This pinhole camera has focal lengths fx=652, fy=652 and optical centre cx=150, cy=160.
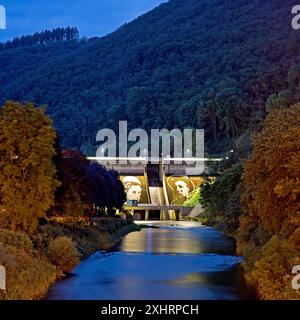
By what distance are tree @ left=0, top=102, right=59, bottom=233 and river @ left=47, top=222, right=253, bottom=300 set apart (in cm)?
405

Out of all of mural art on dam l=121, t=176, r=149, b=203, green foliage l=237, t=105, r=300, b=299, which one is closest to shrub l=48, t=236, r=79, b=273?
green foliage l=237, t=105, r=300, b=299

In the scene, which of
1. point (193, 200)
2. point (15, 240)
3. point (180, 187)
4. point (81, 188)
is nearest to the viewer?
point (15, 240)

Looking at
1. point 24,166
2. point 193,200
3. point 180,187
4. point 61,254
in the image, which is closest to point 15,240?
point 61,254

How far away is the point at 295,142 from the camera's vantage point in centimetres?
1983

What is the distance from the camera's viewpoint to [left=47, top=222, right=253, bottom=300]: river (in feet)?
84.6

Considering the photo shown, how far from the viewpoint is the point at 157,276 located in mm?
31641

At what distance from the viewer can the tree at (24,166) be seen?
34000mm

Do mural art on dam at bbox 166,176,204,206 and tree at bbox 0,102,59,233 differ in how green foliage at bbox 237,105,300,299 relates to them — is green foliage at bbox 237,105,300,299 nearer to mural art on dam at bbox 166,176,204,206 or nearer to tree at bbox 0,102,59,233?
tree at bbox 0,102,59,233

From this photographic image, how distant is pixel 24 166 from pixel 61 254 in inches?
217

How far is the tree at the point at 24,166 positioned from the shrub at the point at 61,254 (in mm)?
3197

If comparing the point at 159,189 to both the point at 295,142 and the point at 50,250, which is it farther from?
the point at 295,142

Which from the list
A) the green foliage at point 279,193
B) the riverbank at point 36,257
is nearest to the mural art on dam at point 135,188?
the riverbank at point 36,257

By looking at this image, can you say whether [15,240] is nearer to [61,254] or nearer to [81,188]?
[61,254]

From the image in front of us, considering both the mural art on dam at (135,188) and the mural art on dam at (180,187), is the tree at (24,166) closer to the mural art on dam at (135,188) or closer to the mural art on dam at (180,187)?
the mural art on dam at (180,187)
